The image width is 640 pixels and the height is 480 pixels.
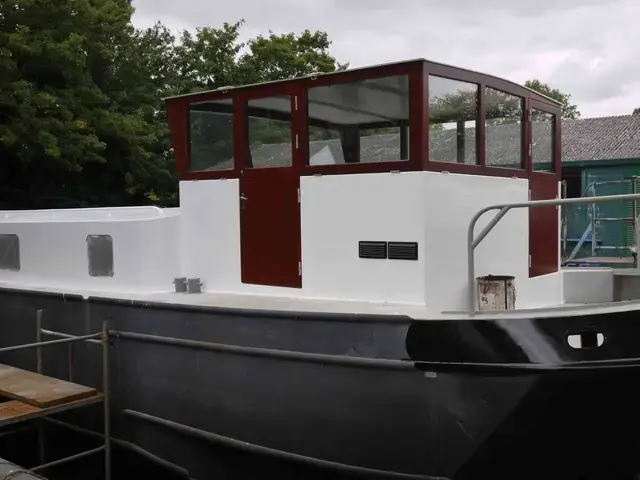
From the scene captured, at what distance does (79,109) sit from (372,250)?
11.9 metres

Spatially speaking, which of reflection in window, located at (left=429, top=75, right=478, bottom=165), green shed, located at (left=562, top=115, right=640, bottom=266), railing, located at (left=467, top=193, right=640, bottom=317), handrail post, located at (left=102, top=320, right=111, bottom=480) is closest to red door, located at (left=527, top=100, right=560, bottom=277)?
reflection in window, located at (left=429, top=75, right=478, bottom=165)

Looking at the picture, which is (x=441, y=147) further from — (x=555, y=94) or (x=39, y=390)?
(x=555, y=94)

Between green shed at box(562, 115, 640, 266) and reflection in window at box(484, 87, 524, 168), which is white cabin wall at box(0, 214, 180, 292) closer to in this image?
reflection in window at box(484, 87, 524, 168)

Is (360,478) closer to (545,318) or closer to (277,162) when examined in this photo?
(545,318)

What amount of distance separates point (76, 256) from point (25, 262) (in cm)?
91

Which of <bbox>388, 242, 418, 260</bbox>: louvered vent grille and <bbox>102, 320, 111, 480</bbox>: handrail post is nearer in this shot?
<bbox>388, 242, 418, 260</bbox>: louvered vent grille

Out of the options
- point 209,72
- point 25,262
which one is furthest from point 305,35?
point 25,262

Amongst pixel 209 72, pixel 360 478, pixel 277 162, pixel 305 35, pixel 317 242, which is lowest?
pixel 360 478

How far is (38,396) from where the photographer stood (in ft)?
17.8

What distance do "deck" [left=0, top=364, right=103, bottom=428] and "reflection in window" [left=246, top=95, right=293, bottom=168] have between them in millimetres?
2371

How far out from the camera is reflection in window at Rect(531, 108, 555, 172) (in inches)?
219

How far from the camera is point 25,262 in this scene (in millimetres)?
6852

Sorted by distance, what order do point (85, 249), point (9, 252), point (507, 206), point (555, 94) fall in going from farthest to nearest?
point (555, 94), point (9, 252), point (85, 249), point (507, 206)

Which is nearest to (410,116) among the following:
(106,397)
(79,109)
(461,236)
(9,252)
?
(461,236)
